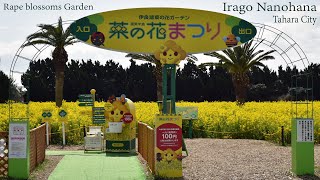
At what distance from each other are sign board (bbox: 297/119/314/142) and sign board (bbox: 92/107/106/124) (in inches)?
298

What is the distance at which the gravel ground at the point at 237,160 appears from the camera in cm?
1179

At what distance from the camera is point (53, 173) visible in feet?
39.7

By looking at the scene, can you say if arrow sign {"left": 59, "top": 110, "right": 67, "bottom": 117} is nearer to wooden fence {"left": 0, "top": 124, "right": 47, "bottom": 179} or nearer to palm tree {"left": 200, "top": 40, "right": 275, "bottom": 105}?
wooden fence {"left": 0, "top": 124, "right": 47, "bottom": 179}

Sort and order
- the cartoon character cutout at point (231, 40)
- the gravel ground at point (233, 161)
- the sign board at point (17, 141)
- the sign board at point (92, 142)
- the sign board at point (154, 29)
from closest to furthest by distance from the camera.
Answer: the sign board at point (17, 141) → the gravel ground at point (233, 161) → the sign board at point (154, 29) → the cartoon character cutout at point (231, 40) → the sign board at point (92, 142)

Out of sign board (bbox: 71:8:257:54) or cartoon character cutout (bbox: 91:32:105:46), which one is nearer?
sign board (bbox: 71:8:257:54)

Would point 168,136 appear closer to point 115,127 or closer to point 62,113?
point 115,127

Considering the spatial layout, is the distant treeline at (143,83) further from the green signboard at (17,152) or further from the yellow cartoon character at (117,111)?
the green signboard at (17,152)

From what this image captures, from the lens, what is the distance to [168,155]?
37.0 ft

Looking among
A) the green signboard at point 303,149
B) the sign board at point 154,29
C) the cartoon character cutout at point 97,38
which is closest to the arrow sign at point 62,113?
the sign board at point 154,29

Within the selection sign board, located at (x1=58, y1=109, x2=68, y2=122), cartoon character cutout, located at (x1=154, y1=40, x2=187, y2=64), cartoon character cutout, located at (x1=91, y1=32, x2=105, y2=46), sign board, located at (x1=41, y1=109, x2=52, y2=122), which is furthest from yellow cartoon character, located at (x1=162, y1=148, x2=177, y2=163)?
sign board, located at (x1=41, y1=109, x2=52, y2=122)

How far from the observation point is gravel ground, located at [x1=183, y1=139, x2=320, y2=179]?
38.7 feet

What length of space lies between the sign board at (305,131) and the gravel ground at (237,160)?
2.83ft

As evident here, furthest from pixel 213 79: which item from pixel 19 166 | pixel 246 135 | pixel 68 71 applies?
pixel 19 166

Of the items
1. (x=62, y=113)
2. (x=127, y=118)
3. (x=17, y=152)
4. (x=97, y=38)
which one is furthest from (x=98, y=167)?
(x=62, y=113)
